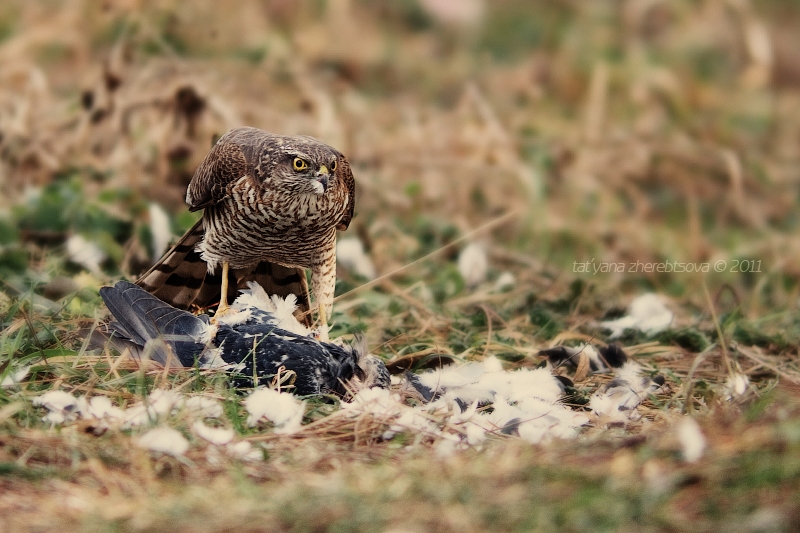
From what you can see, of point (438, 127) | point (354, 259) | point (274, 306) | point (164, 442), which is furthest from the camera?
point (438, 127)

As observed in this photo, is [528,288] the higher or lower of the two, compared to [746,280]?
higher

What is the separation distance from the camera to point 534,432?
3119 millimetres

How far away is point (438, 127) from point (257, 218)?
160 inches

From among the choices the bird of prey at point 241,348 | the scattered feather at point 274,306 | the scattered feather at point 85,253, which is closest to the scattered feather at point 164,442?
the bird of prey at point 241,348

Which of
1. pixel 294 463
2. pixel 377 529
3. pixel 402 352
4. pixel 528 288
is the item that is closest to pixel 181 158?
pixel 528 288

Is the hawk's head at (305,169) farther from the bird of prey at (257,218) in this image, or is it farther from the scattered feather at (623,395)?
the scattered feather at (623,395)

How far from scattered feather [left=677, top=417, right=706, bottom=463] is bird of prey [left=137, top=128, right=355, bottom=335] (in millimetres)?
1859

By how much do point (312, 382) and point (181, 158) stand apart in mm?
3312

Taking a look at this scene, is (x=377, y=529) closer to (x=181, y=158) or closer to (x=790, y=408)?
(x=790, y=408)

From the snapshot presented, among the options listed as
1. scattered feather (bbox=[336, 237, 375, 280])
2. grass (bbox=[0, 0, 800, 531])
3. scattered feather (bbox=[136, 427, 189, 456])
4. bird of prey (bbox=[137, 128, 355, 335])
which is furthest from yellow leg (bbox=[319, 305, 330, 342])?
scattered feather (bbox=[136, 427, 189, 456])

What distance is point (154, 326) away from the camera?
361cm

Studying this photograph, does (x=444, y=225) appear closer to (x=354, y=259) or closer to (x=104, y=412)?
(x=354, y=259)

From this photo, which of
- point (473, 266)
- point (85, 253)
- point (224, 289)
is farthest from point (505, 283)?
point (85, 253)

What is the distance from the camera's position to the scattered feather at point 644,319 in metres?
4.77
